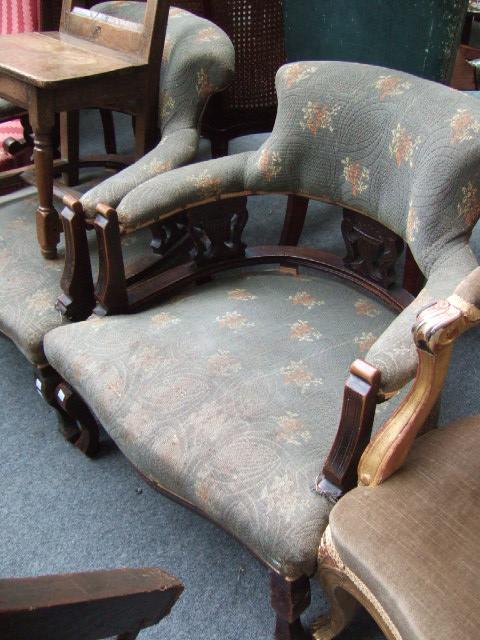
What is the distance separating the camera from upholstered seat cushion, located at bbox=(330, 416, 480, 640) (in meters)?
0.72

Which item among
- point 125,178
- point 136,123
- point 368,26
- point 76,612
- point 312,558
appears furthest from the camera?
point 368,26

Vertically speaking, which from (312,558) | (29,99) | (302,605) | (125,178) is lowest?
(302,605)

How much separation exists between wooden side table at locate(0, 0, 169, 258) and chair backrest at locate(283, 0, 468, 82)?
2.92 ft

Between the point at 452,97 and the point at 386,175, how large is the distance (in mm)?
160

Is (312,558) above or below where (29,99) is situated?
below

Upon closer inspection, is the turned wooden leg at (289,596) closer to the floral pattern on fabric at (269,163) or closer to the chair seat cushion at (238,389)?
the chair seat cushion at (238,389)

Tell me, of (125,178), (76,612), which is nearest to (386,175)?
(125,178)

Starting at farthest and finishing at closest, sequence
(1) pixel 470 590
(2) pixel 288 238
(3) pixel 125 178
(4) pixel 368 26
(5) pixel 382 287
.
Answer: (4) pixel 368 26 < (2) pixel 288 238 < (3) pixel 125 178 < (5) pixel 382 287 < (1) pixel 470 590

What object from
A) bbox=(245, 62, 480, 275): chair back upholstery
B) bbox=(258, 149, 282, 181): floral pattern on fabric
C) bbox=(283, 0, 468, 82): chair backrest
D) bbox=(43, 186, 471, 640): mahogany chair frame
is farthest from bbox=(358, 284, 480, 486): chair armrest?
bbox=(283, 0, 468, 82): chair backrest

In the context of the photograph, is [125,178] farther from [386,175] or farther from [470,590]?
[470,590]

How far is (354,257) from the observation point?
1.24 meters

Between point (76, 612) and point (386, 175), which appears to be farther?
point (386, 175)

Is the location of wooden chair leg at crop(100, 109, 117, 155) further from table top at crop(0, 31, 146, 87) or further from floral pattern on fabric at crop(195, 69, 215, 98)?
floral pattern on fabric at crop(195, 69, 215, 98)

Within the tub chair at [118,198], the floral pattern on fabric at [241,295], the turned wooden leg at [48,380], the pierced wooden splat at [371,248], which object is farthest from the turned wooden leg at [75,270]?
the pierced wooden splat at [371,248]
